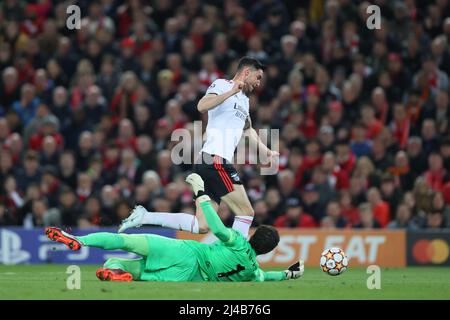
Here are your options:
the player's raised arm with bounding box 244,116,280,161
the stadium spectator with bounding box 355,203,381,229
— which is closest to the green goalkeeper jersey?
the player's raised arm with bounding box 244,116,280,161

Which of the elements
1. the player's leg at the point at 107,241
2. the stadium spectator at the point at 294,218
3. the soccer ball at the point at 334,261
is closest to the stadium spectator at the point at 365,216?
the stadium spectator at the point at 294,218

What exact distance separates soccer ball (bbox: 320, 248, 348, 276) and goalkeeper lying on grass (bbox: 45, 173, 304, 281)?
49.0 inches

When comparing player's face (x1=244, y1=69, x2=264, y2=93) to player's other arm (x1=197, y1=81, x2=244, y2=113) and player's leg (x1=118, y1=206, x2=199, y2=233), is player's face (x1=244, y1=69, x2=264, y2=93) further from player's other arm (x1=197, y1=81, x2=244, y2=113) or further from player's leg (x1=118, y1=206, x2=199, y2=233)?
player's leg (x1=118, y1=206, x2=199, y2=233)

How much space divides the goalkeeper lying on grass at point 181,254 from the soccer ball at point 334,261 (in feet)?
4.09

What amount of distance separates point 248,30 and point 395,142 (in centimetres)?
380

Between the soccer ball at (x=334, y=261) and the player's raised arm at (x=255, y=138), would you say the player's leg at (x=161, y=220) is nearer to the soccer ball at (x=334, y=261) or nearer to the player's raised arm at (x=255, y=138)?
the player's raised arm at (x=255, y=138)

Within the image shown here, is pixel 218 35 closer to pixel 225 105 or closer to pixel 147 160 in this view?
pixel 147 160

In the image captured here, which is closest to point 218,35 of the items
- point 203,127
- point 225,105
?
point 203,127

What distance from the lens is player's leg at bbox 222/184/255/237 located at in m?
12.7

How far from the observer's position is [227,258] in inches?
454

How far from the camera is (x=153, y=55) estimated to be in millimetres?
20812

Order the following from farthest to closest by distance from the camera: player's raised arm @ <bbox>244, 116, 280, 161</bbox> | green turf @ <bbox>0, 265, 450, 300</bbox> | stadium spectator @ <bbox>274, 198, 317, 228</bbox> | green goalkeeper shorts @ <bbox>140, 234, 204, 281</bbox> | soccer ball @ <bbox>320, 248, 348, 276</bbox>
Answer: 1. stadium spectator @ <bbox>274, 198, 317, 228</bbox>
2. player's raised arm @ <bbox>244, 116, 280, 161</bbox>
3. soccer ball @ <bbox>320, 248, 348, 276</bbox>
4. green goalkeeper shorts @ <bbox>140, 234, 204, 281</bbox>
5. green turf @ <bbox>0, 265, 450, 300</bbox>

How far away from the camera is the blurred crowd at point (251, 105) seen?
18469mm

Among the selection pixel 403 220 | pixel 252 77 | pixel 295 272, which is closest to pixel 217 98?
pixel 252 77
